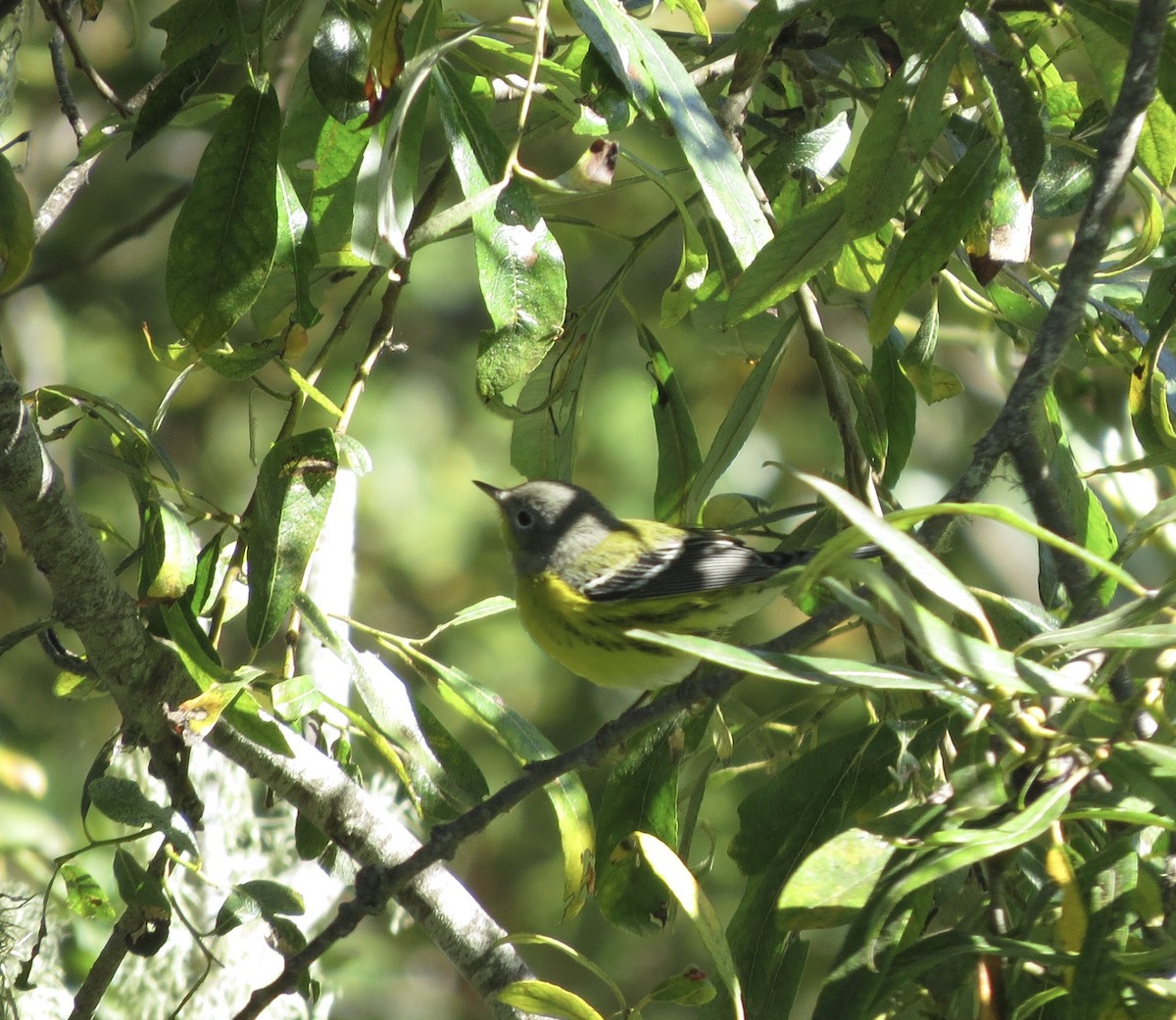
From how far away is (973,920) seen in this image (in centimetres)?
144

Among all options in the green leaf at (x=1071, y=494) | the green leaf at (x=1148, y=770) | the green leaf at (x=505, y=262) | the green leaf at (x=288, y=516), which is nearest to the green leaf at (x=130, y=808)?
the green leaf at (x=288, y=516)

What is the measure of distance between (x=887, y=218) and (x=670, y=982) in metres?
0.98

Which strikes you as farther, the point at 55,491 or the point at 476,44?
the point at 476,44

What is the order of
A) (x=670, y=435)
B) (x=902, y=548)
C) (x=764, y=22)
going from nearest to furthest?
(x=902, y=548), (x=764, y=22), (x=670, y=435)

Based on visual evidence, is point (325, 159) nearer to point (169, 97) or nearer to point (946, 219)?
point (169, 97)

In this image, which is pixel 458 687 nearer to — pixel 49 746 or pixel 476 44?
pixel 476 44

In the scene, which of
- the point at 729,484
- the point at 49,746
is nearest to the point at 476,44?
the point at 729,484

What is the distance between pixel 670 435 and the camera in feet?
7.52

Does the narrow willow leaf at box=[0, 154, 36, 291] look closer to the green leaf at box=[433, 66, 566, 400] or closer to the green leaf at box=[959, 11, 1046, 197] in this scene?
the green leaf at box=[433, 66, 566, 400]

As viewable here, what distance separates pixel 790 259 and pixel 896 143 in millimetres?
192

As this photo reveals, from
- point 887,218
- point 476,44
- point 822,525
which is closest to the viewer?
point 887,218

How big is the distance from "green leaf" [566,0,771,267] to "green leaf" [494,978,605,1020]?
0.91 metres

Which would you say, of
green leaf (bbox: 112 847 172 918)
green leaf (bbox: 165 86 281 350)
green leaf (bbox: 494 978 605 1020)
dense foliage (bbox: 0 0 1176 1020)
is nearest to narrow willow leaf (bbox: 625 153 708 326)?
dense foliage (bbox: 0 0 1176 1020)

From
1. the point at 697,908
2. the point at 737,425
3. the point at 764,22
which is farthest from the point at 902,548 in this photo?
the point at 737,425
